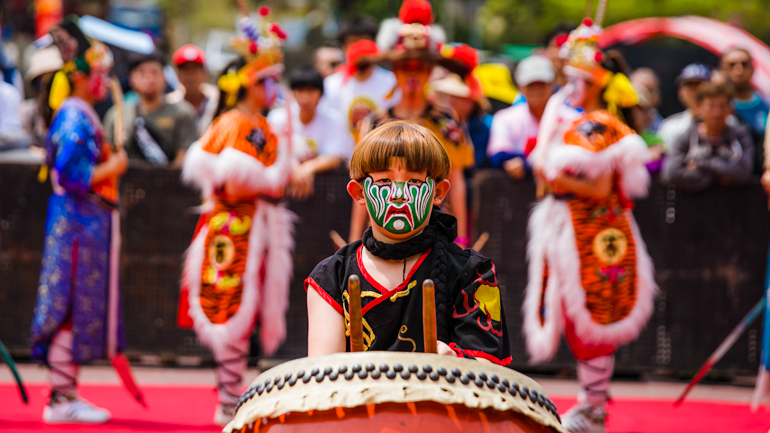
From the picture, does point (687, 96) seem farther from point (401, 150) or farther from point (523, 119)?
point (401, 150)

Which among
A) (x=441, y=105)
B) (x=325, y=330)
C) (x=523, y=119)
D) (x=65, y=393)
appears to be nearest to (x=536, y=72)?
(x=523, y=119)

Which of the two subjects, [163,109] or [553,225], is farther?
[163,109]

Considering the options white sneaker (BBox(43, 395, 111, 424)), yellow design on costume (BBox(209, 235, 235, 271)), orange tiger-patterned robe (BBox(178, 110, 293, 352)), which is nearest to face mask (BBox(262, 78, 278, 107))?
orange tiger-patterned robe (BBox(178, 110, 293, 352))

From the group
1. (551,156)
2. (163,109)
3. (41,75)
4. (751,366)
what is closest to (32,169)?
(163,109)

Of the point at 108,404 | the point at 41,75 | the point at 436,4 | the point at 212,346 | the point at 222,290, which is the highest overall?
the point at 436,4

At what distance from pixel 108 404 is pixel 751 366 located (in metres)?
4.18

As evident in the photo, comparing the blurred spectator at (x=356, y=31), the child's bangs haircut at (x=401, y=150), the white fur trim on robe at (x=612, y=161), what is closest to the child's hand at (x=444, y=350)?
the child's bangs haircut at (x=401, y=150)

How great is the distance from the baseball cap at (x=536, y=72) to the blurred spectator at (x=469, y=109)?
0.35 m

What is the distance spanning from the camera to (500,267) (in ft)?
19.1

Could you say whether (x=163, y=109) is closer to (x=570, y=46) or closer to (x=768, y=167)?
(x=570, y=46)

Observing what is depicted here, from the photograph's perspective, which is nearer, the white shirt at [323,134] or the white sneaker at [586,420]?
the white sneaker at [586,420]

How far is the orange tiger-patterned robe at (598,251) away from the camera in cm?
414

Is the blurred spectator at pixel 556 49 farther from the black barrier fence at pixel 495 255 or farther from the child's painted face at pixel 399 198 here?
the child's painted face at pixel 399 198

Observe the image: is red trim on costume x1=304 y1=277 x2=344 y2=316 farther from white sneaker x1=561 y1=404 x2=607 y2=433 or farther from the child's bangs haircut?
white sneaker x1=561 y1=404 x2=607 y2=433
